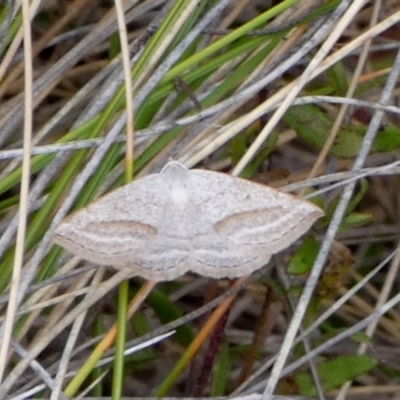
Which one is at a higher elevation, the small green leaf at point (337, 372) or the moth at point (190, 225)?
the moth at point (190, 225)

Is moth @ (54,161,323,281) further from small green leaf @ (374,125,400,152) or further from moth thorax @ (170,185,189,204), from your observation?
small green leaf @ (374,125,400,152)

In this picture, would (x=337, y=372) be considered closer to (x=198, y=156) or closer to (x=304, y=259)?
(x=304, y=259)

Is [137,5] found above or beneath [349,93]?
above

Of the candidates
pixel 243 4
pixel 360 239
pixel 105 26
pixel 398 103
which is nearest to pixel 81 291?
pixel 105 26

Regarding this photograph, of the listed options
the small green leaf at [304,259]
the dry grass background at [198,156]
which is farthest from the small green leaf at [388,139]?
the small green leaf at [304,259]

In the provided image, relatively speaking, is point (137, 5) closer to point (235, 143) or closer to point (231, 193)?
point (235, 143)

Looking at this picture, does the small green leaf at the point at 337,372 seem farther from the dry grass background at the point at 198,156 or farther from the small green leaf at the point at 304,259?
the small green leaf at the point at 304,259

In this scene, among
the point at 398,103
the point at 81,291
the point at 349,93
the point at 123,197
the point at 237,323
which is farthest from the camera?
the point at 237,323

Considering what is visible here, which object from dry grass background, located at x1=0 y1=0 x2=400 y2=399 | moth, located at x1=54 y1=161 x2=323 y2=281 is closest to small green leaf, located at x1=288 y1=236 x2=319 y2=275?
dry grass background, located at x1=0 y1=0 x2=400 y2=399
